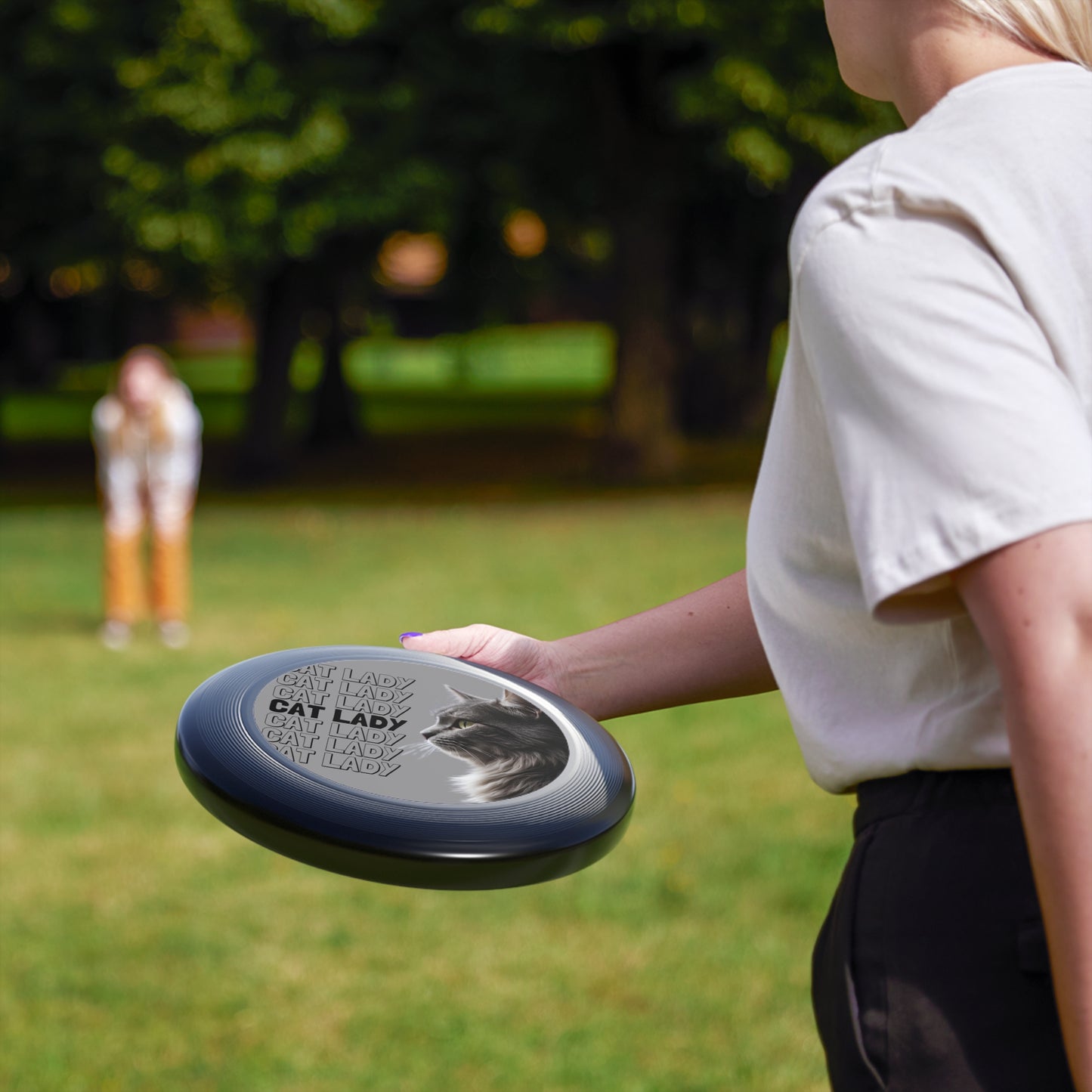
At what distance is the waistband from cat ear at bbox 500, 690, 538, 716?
1.39ft

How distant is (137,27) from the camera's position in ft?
58.2

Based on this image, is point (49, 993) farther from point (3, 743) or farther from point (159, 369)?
point (159, 369)

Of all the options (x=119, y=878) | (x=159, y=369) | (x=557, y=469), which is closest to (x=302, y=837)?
(x=119, y=878)

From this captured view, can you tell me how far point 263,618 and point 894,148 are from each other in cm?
1029

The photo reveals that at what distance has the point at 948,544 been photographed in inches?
41.1

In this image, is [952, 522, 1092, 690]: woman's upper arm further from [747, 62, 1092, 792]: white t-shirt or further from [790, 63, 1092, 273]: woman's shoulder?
[790, 63, 1092, 273]: woman's shoulder

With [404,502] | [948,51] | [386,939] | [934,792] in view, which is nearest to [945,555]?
[934,792]

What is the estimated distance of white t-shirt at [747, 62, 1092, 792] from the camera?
1.04m

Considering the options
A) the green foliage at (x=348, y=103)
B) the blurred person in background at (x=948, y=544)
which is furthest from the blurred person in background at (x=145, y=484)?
the blurred person in background at (x=948, y=544)

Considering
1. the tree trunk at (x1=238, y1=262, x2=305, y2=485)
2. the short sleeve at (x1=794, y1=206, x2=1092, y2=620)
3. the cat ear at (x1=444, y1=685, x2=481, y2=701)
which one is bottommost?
the tree trunk at (x1=238, y1=262, x2=305, y2=485)

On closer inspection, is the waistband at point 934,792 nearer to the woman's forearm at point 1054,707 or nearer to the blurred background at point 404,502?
the woman's forearm at point 1054,707

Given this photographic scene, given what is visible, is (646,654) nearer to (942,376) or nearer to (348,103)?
(942,376)

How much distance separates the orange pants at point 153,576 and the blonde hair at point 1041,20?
9315mm

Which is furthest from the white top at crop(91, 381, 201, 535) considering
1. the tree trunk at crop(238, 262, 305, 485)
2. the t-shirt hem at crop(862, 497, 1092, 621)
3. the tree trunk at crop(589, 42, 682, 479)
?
the tree trunk at crop(238, 262, 305, 485)
